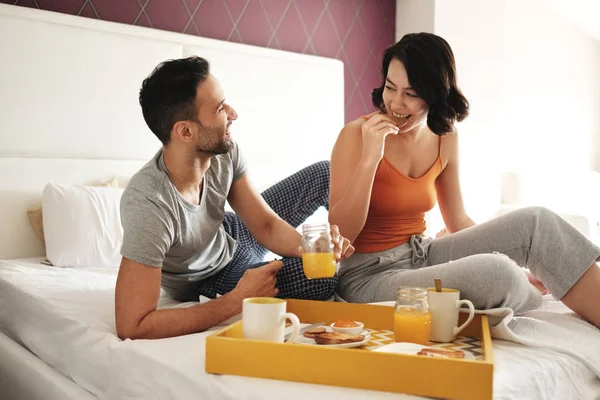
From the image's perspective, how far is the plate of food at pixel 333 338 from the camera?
137cm

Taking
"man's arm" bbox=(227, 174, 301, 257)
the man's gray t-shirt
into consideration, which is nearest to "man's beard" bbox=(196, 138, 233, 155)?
the man's gray t-shirt

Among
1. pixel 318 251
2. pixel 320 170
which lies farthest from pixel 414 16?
pixel 318 251

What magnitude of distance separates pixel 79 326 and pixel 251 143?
6.87ft

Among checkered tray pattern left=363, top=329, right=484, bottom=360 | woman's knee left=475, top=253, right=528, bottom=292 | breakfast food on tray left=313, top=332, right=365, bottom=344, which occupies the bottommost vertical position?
checkered tray pattern left=363, top=329, right=484, bottom=360

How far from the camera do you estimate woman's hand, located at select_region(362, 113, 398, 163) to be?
1.91m

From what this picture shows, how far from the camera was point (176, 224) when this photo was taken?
175 centimetres

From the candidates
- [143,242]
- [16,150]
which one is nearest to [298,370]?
[143,242]

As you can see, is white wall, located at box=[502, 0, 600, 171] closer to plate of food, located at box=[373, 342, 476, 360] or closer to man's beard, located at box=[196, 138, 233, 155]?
man's beard, located at box=[196, 138, 233, 155]

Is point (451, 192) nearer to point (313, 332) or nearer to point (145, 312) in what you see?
point (313, 332)

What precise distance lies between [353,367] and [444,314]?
370 mm

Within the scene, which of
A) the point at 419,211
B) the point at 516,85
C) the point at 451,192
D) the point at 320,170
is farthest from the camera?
the point at 516,85

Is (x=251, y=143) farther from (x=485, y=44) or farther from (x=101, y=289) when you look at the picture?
(x=485, y=44)

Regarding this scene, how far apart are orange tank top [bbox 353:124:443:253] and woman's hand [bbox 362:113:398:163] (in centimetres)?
14

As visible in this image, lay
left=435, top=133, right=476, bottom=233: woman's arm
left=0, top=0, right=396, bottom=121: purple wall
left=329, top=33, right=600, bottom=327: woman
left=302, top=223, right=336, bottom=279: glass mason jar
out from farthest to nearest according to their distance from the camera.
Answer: left=0, top=0, right=396, bottom=121: purple wall, left=435, top=133, right=476, bottom=233: woman's arm, left=329, top=33, right=600, bottom=327: woman, left=302, top=223, right=336, bottom=279: glass mason jar
